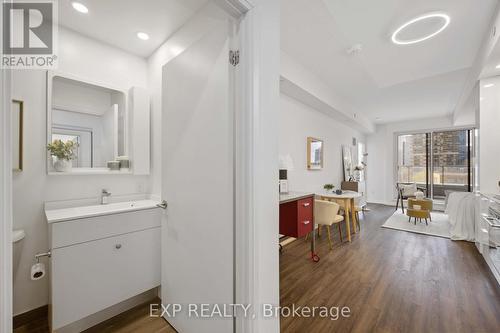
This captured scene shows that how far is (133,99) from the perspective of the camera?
2219 millimetres

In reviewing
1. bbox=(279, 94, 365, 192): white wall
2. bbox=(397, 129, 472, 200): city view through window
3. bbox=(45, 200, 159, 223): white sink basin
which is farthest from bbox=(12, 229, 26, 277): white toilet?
bbox=(397, 129, 472, 200): city view through window

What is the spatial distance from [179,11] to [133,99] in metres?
0.99

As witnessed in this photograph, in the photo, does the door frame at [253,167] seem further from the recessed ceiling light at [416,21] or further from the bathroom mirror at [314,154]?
the bathroom mirror at [314,154]

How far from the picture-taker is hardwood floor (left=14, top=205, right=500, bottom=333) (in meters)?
1.68

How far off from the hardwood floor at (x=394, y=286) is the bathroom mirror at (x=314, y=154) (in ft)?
4.75

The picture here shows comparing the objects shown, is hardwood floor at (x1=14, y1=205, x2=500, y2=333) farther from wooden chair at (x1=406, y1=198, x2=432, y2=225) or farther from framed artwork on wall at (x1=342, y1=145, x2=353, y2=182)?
framed artwork on wall at (x1=342, y1=145, x2=353, y2=182)

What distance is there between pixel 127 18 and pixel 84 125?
3.53ft

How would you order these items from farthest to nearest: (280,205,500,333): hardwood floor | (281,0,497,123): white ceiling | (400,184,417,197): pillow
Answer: (400,184,417,197): pillow < (281,0,497,123): white ceiling < (280,205,500,333): hardwood floor

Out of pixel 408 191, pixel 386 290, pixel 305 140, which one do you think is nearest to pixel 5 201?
pixel 386 290

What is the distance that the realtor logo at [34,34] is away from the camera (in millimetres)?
1631

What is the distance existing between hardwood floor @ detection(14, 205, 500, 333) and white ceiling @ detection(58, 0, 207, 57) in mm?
2552

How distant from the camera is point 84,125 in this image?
2.03 m

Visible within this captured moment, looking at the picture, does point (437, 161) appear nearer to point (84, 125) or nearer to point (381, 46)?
point (381, 46)

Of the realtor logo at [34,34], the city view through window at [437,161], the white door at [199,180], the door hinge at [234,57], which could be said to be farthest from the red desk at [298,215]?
the city view through window at [437,161]
